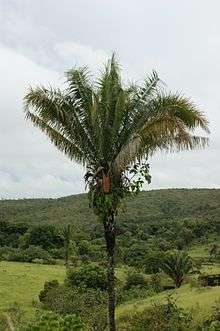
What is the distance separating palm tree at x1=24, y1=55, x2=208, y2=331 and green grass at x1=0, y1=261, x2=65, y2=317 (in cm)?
1896

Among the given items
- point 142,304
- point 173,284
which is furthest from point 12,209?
point 142,304

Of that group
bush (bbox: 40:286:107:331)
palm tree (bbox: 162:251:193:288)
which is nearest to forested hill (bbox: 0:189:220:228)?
palm tree (bbox: 162:251:193:288)

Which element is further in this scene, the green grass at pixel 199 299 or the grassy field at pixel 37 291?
the grassy field at pixel 37 291

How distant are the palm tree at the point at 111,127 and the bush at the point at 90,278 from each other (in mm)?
26533

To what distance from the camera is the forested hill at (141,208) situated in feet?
336

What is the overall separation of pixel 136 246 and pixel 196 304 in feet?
158

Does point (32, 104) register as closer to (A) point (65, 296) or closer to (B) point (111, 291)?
(B) point (111, 291)

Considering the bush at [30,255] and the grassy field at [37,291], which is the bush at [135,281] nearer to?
the grassy field at [37,291]

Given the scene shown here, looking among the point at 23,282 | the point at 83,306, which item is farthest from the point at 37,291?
the point at 83,306

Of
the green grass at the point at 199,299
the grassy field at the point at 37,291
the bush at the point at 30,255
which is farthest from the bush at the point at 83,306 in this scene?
the bush at the point at 30,255

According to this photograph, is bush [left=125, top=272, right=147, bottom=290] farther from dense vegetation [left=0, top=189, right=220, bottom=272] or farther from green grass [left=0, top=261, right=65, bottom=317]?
green grass [left=0, top=261, right=65, bottom=317]

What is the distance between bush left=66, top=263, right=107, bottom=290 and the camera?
41.9 meters

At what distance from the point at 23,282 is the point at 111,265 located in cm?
3338

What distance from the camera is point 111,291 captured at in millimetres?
15188
